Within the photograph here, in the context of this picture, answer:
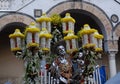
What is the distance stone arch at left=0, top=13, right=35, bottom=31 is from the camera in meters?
13.6

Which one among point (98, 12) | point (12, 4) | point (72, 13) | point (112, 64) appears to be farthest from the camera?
point (72, 13)

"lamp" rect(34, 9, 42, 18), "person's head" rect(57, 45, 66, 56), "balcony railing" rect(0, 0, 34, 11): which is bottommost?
"person's head" rect(57, 45, 66, 56)

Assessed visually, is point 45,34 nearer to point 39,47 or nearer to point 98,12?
point 39,47

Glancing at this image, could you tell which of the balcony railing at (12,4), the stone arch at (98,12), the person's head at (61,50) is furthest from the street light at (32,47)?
the stone arch at (98,12)

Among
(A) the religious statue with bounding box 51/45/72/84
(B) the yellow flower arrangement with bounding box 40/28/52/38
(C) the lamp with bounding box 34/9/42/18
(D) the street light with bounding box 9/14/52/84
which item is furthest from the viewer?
(C) the lamp with bounding box 34/9/42/18

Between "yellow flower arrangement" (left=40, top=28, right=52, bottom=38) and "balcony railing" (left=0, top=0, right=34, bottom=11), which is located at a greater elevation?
"balcony railing" (left=0, top=0, right=34, bottom=11)

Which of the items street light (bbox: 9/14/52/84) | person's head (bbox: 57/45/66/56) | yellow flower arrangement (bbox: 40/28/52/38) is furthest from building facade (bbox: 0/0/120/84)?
yellow flower arrangement (bbox: 40/28/52/38)

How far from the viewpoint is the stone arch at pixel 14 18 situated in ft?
→ 44.7

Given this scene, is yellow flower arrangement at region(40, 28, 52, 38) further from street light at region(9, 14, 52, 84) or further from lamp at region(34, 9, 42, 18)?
lamp at region(34, 9, 42, 18)

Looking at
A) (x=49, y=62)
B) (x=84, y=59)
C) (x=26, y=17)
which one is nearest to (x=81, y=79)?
(x=84, y=59)

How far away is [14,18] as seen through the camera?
13742mm

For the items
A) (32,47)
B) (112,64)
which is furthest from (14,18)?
(32,47)

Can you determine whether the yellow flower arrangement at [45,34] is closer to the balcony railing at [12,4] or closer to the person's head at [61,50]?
the person's head at [61,50]

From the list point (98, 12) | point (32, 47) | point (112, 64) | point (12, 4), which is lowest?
point (112, 64)
